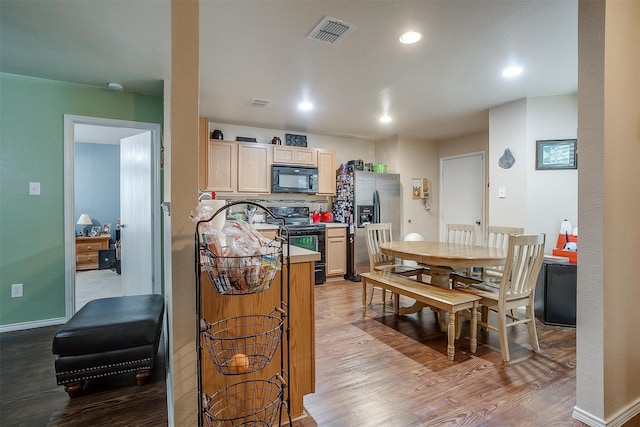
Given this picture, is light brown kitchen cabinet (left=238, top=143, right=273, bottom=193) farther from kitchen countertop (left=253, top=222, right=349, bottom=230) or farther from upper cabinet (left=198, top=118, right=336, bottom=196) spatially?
kitchen countertop (left=253, top=222, right=349, bottom=230)

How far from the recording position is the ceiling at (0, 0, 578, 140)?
2027mm

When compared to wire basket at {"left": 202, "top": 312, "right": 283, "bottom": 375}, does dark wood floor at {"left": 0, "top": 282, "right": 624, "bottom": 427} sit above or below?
below

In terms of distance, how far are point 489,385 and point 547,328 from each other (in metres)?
1.48

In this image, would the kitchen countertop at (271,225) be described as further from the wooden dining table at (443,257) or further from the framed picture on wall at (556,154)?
the framed picture on wall at (556,154)

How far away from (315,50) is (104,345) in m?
2.56

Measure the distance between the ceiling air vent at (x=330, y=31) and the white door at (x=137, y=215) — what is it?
2.32 m

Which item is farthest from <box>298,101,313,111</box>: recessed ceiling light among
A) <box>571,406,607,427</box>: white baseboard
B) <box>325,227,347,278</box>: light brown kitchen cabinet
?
<box>571,406,607,427</box>: white baseboard

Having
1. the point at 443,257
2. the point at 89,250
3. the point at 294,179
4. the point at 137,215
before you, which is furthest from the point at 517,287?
the point at 89,250

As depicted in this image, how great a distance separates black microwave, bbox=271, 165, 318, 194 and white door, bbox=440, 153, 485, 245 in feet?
8.40

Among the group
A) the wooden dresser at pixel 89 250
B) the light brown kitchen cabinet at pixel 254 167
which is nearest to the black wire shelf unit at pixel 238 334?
the light brown kitchen cabinet at pixel 254 167

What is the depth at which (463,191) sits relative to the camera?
224 inches

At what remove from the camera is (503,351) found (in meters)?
2.45

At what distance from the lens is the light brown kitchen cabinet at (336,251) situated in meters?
5.12

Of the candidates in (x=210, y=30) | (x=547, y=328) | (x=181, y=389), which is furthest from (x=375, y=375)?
(x=210, y=30)
